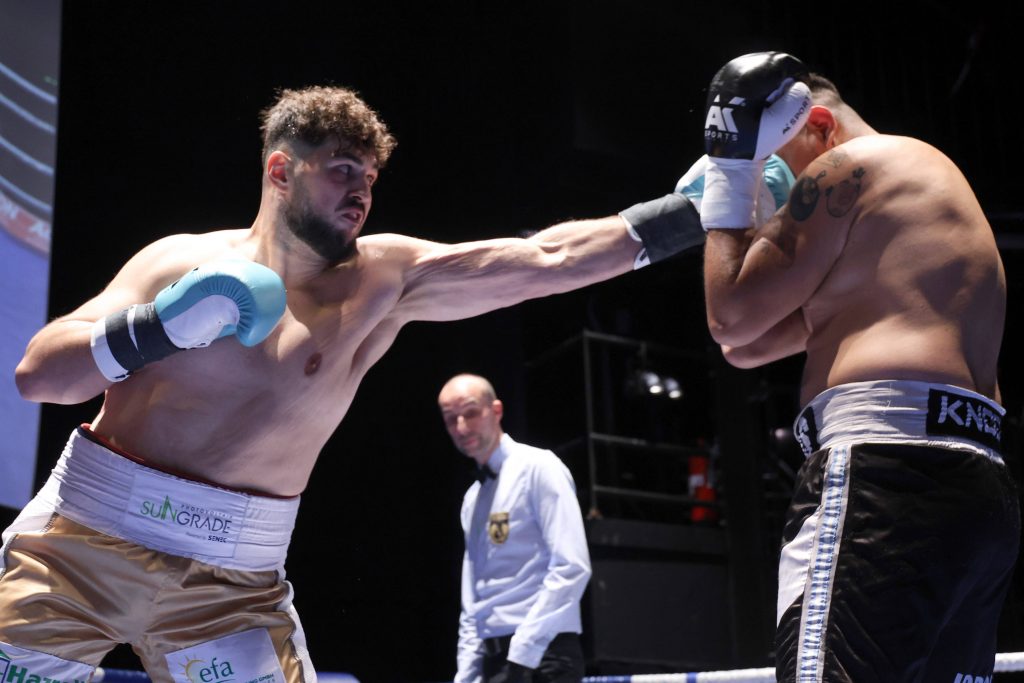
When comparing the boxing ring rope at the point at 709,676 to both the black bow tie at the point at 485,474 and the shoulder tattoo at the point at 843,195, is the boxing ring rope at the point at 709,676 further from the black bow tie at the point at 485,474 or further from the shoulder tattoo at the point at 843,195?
the shoulder tattoo at the point at 843,195

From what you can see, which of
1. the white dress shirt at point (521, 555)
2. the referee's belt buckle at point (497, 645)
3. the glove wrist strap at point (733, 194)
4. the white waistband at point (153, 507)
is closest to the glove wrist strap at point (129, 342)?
the white waistband at point (153, 507)

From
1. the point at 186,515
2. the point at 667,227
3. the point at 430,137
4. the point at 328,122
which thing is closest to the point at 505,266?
the point at 667,227

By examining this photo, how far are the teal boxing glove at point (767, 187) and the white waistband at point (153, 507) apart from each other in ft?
3.57

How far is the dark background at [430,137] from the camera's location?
4.72 meters

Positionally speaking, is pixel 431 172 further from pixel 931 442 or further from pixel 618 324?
pixel 931 442

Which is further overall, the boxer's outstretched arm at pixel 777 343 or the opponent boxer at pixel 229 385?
the boxer's outstretched arm at pixel 777 343

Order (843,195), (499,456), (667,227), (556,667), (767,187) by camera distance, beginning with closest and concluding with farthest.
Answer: (843,195) < (767,187) < (667,227) < (556,667) < (499,456)

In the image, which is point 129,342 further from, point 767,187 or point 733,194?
point 767,187

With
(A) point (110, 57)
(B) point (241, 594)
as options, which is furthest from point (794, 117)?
(A) point (110, 57)

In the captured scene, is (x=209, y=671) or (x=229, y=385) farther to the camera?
(x=229, y=385)

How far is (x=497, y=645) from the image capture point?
365 cm

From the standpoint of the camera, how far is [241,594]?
195 cm

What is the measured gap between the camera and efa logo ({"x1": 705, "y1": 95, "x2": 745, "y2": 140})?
1.82m

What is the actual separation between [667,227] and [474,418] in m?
1.92
